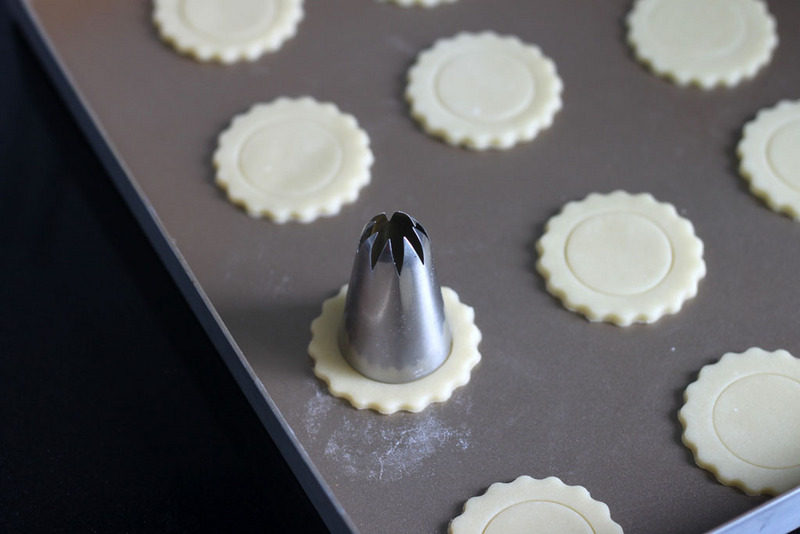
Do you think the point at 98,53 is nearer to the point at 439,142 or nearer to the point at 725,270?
the point at 439,142

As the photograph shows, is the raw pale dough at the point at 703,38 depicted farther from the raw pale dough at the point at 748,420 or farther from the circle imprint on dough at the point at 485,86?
the raw pale dough at the point at 748,420

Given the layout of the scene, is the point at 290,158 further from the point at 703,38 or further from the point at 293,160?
the point at 703,38

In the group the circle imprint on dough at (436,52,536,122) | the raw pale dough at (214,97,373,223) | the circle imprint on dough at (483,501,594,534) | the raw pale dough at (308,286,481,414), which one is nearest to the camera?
the circle imprint on dough at (483,501,594,534)

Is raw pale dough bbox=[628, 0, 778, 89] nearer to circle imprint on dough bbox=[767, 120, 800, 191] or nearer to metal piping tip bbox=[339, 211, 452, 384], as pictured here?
circle imprint on dough bbox=[767, 120, 800, 191]

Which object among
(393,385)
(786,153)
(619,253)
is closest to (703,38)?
(786,153)

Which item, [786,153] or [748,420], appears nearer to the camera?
[748,420]

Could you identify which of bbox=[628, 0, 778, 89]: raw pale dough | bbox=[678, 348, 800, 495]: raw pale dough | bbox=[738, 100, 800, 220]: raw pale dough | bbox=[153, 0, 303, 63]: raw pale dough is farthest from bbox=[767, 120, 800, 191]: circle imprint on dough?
bbox=[153, 0, 303, 63]: raw pale dough

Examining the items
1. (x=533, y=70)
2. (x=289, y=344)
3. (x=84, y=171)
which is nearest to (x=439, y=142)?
(x=533, y=70)
